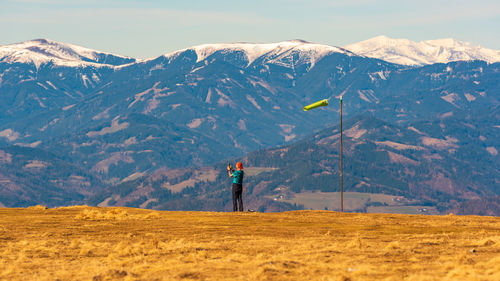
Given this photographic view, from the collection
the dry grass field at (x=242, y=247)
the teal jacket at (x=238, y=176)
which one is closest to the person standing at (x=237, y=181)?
the teal jacket at (x=238, y=176)

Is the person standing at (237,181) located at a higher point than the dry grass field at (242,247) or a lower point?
higher

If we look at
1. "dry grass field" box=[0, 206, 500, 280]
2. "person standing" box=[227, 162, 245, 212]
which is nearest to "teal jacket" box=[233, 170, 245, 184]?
"person standing" box=[227, 162, 245, 212]

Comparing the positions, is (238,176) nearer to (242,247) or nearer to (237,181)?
(237,181)

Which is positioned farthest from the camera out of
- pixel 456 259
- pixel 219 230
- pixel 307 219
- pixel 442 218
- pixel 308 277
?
pixel 442 218

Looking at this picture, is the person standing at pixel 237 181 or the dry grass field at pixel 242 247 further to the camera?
the person standing at pixel 237 181

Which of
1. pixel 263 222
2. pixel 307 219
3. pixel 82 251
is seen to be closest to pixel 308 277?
pixel 82 251

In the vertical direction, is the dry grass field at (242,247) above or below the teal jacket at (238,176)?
below

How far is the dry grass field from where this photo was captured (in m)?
28.3

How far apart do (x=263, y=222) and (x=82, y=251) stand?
15426 mm

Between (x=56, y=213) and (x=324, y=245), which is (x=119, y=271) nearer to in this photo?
(x=324, y=245)

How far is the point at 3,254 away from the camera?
1321 inches

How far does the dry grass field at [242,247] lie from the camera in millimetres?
28312

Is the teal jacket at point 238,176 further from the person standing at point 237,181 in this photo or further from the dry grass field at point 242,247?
the dry grass field at point 242,247

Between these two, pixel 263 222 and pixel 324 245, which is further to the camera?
pixel 263 222
